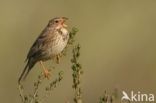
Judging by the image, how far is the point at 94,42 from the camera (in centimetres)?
1909

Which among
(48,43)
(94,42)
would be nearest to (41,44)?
(48,43)

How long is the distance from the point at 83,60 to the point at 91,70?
0.48 m

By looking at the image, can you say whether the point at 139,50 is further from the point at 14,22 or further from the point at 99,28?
the point at 14,22

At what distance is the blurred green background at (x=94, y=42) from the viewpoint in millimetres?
17375

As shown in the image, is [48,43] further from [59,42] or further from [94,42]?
[94,42]

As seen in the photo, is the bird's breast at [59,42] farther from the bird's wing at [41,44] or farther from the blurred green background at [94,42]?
the blurred green background at [94,42]

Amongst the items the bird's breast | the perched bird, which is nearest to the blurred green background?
the perched bird

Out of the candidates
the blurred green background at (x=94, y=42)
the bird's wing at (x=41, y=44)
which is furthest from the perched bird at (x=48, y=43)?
the blurred green background at (x=94, y=42)

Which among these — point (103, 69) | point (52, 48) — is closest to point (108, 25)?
point (103, 69)

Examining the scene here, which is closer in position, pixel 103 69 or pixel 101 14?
pixel 103 69

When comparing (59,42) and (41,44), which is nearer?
(59,42)

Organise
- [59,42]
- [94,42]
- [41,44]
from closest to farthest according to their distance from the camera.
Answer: [59,42], [41,44], [94,42]

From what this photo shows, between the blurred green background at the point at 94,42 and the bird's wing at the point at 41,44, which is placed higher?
the bird's wing at the point at 41,44

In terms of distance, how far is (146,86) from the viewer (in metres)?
17.5
